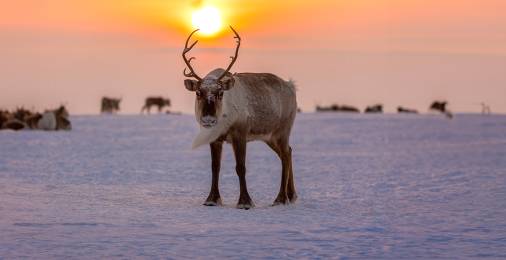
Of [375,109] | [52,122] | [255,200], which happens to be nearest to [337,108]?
[375,109]

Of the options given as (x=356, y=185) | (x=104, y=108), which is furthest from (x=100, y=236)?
(x=104, y=108)

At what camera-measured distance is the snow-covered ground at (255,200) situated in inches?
368

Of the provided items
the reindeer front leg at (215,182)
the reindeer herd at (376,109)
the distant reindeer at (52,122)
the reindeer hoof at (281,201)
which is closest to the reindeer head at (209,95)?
the reindeer front leg at (215,182)

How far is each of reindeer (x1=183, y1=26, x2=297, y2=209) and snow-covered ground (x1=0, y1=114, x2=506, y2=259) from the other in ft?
1.70

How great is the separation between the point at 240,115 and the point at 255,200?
1674 millimetres

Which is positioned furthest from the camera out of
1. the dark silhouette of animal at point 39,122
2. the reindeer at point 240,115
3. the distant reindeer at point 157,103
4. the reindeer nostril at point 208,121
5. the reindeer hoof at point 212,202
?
Answer: the distant reindeer at point 157,103

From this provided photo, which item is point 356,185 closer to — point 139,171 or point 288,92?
point 288,92

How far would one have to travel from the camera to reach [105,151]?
24.8 meters

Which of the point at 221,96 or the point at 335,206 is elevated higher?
the point at 221,96

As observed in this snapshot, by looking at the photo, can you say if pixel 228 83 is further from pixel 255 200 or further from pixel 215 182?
pixel 255 200

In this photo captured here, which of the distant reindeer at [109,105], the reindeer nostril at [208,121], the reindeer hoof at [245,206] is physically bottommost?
the reindeer hoof at [245,206]

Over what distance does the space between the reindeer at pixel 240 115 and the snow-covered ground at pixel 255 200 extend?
1.70ft

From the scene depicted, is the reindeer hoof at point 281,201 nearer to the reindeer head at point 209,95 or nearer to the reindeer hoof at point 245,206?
the reindeer hoof at point 245,206

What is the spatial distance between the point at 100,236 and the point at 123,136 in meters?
21.6
